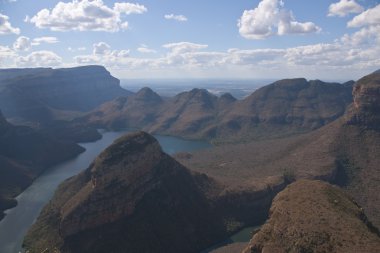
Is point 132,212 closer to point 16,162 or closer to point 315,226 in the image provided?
point 315,226

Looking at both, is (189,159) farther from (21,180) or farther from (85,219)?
(85,219)

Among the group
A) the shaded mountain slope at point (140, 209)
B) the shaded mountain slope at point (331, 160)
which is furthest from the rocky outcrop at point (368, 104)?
the shaded mountain slope at point (140, 209)

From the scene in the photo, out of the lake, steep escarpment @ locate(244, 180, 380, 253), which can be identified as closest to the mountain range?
steep escarpment @ locate(244, 180, 380, 253)

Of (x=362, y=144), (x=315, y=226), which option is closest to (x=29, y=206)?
(x=315, y=226)

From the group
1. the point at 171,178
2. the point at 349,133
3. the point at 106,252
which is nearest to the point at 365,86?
the point at 349,133

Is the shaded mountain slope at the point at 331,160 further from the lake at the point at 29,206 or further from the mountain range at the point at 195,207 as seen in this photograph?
the lake at the point at 29,206

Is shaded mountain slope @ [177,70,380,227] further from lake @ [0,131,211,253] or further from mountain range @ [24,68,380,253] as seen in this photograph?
lake @ [0,131,211,253]
